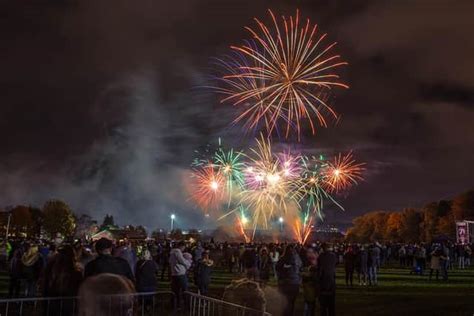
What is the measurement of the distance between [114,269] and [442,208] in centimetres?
13143

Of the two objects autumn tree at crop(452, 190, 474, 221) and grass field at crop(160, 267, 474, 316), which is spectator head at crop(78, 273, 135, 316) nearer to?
grass field at crop(160, 267, 474, 316)

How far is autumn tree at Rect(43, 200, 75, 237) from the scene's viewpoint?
484 feet

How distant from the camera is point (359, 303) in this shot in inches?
766

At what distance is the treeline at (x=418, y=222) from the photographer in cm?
11981

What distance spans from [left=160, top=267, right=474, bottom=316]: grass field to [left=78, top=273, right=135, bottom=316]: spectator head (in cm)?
635

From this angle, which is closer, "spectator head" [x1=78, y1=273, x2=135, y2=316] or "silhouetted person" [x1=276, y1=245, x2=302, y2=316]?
"spectator head" [x1=78, y1=273, x2=135, y2=316]

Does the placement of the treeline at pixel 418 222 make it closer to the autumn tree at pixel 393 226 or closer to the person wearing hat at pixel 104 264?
the autumn tree at pixel 393 226

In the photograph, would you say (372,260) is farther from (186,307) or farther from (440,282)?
(186,307)

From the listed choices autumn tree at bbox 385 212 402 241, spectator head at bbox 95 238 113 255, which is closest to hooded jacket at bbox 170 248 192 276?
spectator head at bbox 95 238 113 255

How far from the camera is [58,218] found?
149125 millimetres

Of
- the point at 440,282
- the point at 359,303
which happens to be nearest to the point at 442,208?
the point at 440,282

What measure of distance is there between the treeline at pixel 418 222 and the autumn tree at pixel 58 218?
76552 millimetres

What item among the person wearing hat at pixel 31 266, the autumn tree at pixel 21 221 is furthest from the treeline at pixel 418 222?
the person wearing hat at pixel 31 266

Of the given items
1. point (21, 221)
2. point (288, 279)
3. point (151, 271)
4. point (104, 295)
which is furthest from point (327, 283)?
point (21, 221)
